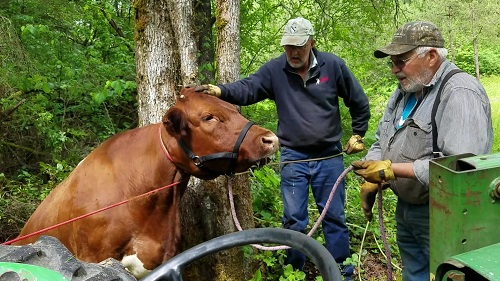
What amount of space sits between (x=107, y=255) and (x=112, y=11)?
686 cm

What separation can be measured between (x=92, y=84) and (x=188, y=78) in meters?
3.78

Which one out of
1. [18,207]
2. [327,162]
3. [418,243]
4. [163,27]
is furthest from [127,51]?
[418,243]

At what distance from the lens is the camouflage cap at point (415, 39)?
3.11 m

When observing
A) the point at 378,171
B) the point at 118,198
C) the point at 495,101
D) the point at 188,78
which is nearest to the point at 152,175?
the point at 118,198

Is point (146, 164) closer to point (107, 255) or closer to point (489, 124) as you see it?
point (107, 255)

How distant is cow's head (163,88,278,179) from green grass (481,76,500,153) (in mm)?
9144

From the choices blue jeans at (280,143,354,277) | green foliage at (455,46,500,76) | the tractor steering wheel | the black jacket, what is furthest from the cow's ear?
green foliage at (455,46,500,76)

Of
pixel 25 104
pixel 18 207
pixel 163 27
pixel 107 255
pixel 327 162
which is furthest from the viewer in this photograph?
pixel 25 104

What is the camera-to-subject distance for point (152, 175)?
3.56m

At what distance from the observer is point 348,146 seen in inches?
184

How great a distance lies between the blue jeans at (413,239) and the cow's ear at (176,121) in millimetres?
1591

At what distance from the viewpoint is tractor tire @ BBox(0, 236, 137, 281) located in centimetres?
132

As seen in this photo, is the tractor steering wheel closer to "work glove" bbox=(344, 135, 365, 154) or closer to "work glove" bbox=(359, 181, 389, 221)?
"work glove" bbox=(359, 181, 389, 221)

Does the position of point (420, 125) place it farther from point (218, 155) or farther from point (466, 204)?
point (218, 155)
